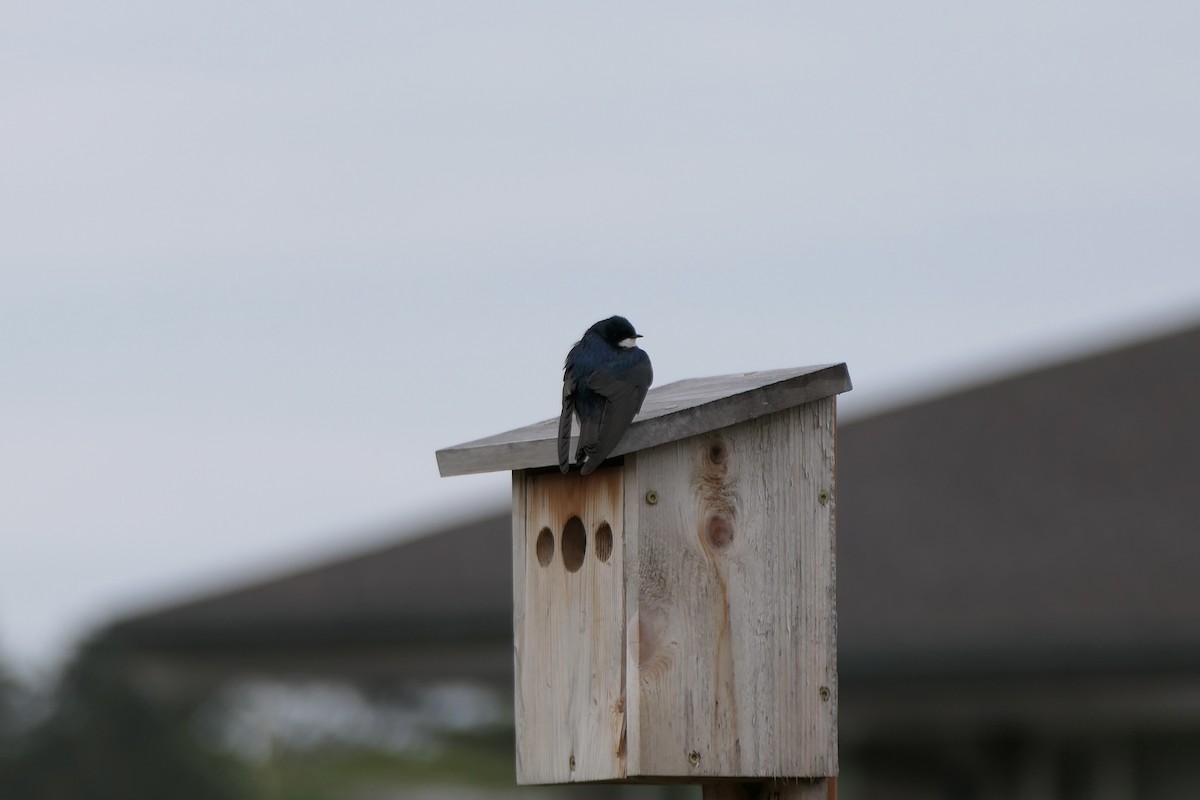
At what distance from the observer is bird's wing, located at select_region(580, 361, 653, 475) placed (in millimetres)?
3969

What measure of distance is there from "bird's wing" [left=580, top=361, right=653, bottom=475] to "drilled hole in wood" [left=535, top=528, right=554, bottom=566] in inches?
14.4

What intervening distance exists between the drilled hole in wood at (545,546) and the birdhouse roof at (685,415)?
6.5 inches

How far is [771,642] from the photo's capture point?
13.5 ft

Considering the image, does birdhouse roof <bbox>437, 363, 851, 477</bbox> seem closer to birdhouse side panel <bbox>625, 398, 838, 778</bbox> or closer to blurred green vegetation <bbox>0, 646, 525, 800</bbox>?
birdhouse side panel <bbox>625, 398, 838, 778</bbox>

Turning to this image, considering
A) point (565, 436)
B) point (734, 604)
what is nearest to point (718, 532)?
point (734, 604)

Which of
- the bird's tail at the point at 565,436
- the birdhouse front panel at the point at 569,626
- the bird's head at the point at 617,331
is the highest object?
the bird's head at the point at 617,331

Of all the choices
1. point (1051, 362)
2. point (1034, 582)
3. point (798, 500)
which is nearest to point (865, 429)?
point (1051, 362)

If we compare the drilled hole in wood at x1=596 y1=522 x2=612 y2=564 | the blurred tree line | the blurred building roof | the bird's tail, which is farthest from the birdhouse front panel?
the blurred tree line

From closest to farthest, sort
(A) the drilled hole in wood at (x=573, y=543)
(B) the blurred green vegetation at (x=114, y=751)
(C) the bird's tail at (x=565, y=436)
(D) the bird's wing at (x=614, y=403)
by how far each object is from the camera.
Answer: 1. (D) the bird's wing at (x=614, y=403)
2. (C) the bird's tail at (x=565, y=436)
3. (A) the drilled hole in wood at (x=573, y=543)
4. (B) the blurred green vegetation at (x=114, y=751)

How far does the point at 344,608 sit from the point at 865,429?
3481 mm

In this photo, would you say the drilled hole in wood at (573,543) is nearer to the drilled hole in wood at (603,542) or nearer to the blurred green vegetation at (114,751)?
the drilled hole in wood at (603,542)

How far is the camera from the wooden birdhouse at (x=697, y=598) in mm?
4008

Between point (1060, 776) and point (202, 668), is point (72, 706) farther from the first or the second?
point (1060, 776)

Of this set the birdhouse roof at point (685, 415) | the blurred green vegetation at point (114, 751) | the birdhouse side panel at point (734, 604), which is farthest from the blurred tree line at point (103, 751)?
the birdhouse side panel at point (734, 604)
